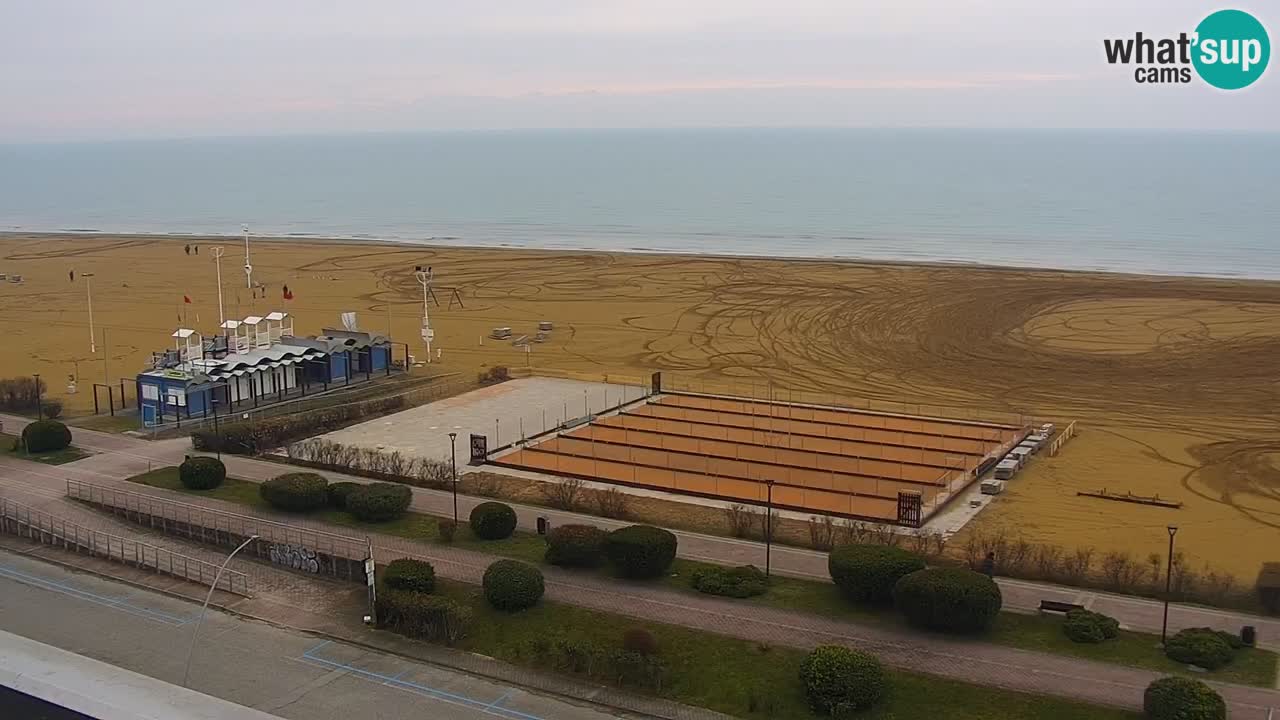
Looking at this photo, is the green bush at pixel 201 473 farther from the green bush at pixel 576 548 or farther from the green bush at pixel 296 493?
the green bush at pixel 576 548

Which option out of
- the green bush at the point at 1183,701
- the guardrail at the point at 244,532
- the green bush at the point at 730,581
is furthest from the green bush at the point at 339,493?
the green bush at the point at 1183,701

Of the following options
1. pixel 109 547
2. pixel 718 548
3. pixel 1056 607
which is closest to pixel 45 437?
pixel 109 547

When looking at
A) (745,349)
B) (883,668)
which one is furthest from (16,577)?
(745,349)

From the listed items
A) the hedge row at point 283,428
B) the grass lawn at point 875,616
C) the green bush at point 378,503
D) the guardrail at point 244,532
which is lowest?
the grass lawn at point 875,616

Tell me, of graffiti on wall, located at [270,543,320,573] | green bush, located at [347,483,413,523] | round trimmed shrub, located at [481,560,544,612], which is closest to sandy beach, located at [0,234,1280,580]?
round trimmed shrub, located at [481,560,544,612]

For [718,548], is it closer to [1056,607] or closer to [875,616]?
[875,616]

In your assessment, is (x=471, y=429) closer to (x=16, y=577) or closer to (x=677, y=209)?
(x=16, y=577)

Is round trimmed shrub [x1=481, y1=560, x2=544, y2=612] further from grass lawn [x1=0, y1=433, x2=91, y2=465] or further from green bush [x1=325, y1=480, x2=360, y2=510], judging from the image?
grass lawn [x1=0, y1=433, x2=91, y2=465]
